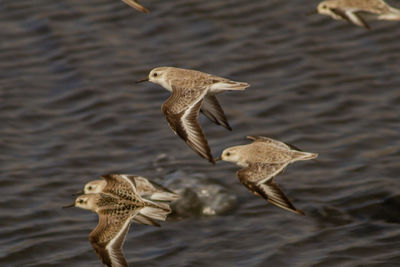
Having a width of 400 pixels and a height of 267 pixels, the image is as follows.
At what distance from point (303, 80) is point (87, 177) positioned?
4150 millimetres

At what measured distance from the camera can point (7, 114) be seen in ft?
51.6

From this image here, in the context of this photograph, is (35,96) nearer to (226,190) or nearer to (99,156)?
(99,156)

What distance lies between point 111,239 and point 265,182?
1.67m

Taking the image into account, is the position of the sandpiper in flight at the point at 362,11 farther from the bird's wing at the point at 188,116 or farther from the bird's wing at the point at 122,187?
the bird's wing at the point at 122,187

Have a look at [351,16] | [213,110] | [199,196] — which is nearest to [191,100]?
[213,110]

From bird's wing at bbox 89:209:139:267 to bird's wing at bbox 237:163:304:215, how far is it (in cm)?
120

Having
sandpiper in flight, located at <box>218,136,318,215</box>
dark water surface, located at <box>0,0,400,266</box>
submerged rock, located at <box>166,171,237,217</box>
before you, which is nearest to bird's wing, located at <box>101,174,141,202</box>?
sandpiper in flight, located at <box>218,136,318,215</box>

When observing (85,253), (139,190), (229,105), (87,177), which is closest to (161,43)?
(229,105)

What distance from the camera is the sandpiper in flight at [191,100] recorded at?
965 cm

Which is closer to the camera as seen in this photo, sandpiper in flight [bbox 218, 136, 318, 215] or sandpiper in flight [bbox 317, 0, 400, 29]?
sandpiper in flight [bbox 218, 136, 318, 215]

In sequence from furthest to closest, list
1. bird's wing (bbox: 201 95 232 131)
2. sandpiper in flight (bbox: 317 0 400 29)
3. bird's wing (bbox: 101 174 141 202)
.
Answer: sandpiper in flight (bbox: 317 0 400 29) → bird's wing (bbox: 201 95 232 131) → bird's wing (bbox: 101 174 141 202)

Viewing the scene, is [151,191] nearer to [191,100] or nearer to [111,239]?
[111,239]

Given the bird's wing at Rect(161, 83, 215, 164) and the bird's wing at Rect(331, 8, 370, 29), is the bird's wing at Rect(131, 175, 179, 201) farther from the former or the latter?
the bird's wing at Rect(331, 8, 370, 29)

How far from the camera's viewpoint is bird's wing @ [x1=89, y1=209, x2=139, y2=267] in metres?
9.79
